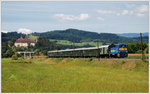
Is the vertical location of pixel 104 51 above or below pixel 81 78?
above

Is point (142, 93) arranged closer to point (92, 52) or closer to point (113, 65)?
point (113, 65)

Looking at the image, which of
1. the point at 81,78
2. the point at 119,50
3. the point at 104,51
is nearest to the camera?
the point at 81,78

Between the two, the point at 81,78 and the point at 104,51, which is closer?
the point at 81,78

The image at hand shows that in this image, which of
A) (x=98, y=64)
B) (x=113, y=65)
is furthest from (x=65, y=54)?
(x=113, y=65)

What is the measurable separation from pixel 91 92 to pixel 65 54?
255 ft

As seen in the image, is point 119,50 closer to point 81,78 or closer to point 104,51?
point 104,51

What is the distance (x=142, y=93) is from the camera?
21.3 m

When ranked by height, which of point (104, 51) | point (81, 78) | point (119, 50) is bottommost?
point (81, 78)

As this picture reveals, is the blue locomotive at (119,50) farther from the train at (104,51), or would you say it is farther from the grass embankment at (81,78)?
the grass embankment at (81,78)

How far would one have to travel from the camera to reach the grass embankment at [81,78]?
2452cm

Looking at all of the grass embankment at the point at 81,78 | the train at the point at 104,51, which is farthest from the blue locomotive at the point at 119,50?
the grass embankment at the point at 81,78

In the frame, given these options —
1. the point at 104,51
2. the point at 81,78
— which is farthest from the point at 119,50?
the point at 81,78

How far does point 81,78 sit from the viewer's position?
32.4 meters

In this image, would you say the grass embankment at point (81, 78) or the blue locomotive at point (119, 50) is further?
the blue locomotive at point (119, 50)
